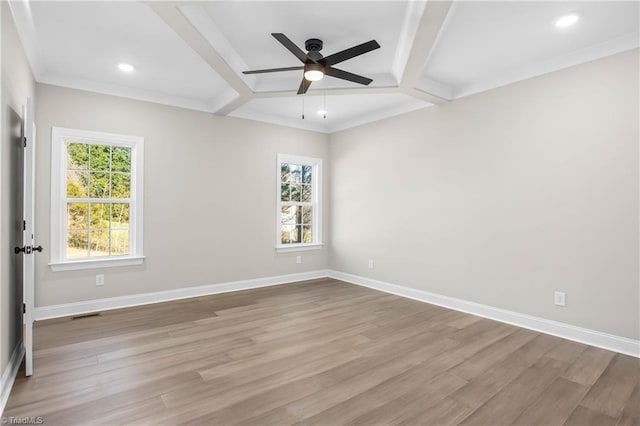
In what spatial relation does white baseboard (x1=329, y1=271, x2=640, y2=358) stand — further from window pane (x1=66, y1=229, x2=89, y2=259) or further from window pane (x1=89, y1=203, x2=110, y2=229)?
window pane (x1=66, y1=229, x2=89, y2=259)

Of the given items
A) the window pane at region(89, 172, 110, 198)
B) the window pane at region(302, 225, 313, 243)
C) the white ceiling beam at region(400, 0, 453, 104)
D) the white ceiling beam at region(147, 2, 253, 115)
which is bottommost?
the window pane at region(302, 225, 313, 243)

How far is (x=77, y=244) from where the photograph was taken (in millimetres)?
4047

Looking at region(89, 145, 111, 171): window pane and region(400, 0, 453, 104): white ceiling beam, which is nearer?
region(400, 0, 453, 104): white ceiling beam

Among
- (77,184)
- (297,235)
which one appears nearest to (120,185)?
(77,184)

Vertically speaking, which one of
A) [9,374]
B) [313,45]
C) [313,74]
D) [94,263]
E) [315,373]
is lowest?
[315,373]

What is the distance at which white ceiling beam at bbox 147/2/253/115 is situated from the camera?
2.38m

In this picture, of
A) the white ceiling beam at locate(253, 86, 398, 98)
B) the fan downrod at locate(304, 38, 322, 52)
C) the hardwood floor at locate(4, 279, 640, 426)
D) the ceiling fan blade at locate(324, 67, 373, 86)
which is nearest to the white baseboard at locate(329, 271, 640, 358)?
the hardwood floor at locate(4, 279, 640, 426)

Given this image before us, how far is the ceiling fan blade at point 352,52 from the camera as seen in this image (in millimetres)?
2629

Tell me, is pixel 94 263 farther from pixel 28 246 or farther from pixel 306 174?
pixel 306 174

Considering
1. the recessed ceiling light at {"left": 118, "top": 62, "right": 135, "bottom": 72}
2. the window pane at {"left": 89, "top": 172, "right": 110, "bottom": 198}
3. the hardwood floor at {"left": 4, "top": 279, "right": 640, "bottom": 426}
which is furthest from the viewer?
the window pane at {"left": 89, "top": 172, "right": 110, "bottom": 198}

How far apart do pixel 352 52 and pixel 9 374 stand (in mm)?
3428

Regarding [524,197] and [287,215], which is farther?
[287,215]

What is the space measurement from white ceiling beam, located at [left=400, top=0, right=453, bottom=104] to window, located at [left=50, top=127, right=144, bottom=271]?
3391 millimetres

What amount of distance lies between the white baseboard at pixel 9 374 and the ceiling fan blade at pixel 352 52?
3.21 m
